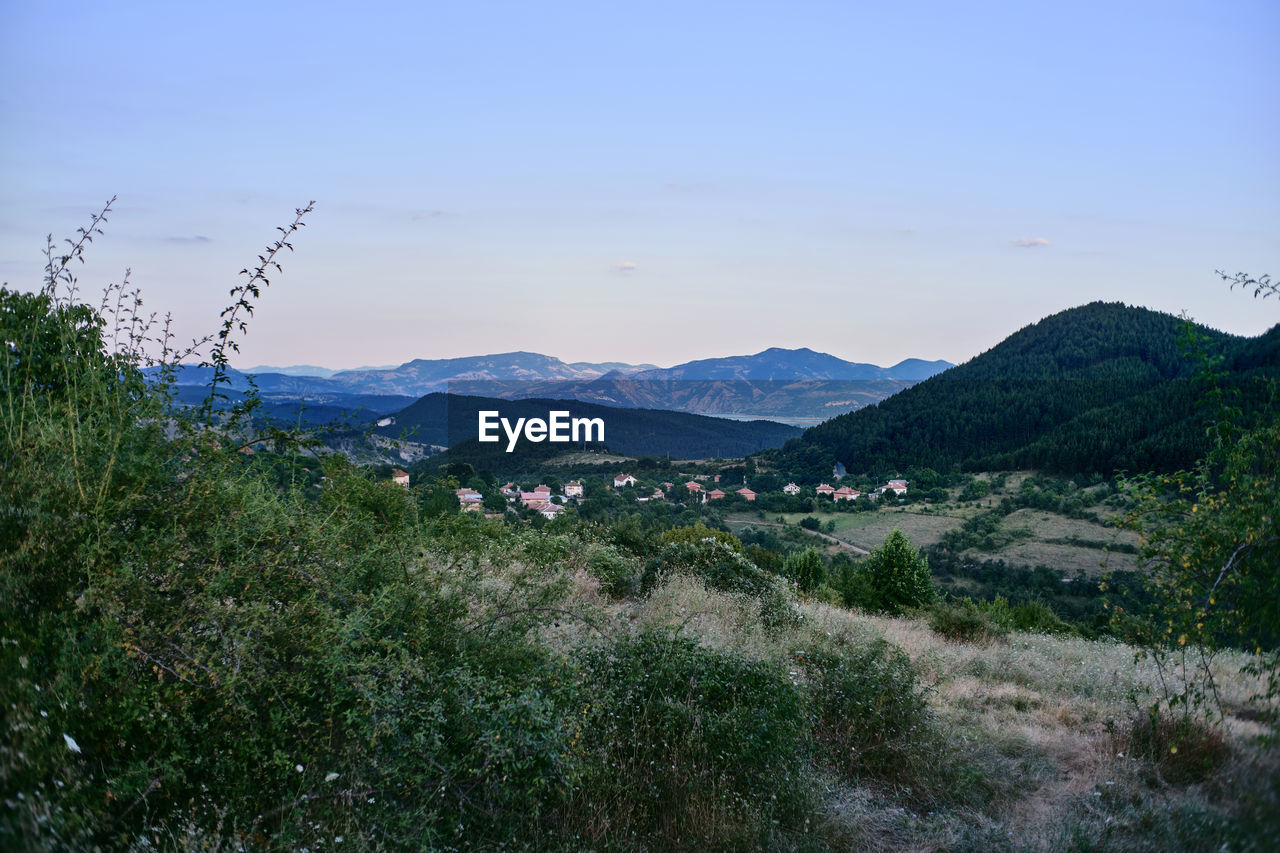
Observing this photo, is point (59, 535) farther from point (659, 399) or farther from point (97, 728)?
point (659, 399)

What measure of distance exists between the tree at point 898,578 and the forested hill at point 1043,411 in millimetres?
34806

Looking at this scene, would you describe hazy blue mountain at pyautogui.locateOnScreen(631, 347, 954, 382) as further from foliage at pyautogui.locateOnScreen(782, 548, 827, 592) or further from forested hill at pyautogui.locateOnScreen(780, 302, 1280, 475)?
foliage at pyautogui.locateOnScreen(782, 548, 827, 592)

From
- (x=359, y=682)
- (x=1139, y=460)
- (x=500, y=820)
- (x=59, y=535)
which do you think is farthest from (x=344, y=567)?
(x=1139, y=460)

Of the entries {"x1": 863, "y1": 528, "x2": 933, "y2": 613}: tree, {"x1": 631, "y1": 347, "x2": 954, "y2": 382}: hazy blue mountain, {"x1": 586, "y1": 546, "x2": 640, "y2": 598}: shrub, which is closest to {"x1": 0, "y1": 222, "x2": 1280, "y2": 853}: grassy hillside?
{"x1": 586, "y1": 546, "x2": 640, "y2": 598}: shrub

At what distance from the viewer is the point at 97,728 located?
2717 mm

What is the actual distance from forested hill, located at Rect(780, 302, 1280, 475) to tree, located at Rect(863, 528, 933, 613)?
3481 centimetres

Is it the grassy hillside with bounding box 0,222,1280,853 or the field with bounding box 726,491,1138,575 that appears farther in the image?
the field with bounding box 726,491,1138,575

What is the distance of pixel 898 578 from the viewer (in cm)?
1841

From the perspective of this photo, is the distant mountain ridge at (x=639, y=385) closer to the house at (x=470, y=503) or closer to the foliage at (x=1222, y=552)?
the house at (x=470, y=503)

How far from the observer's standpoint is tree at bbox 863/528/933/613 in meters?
18.1

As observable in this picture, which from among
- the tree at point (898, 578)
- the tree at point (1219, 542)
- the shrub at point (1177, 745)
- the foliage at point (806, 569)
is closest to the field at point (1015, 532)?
the foliage at point (806, 569)

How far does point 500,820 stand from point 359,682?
93cm

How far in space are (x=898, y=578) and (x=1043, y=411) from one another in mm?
53061

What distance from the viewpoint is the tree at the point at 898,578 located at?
18125 millimetres
